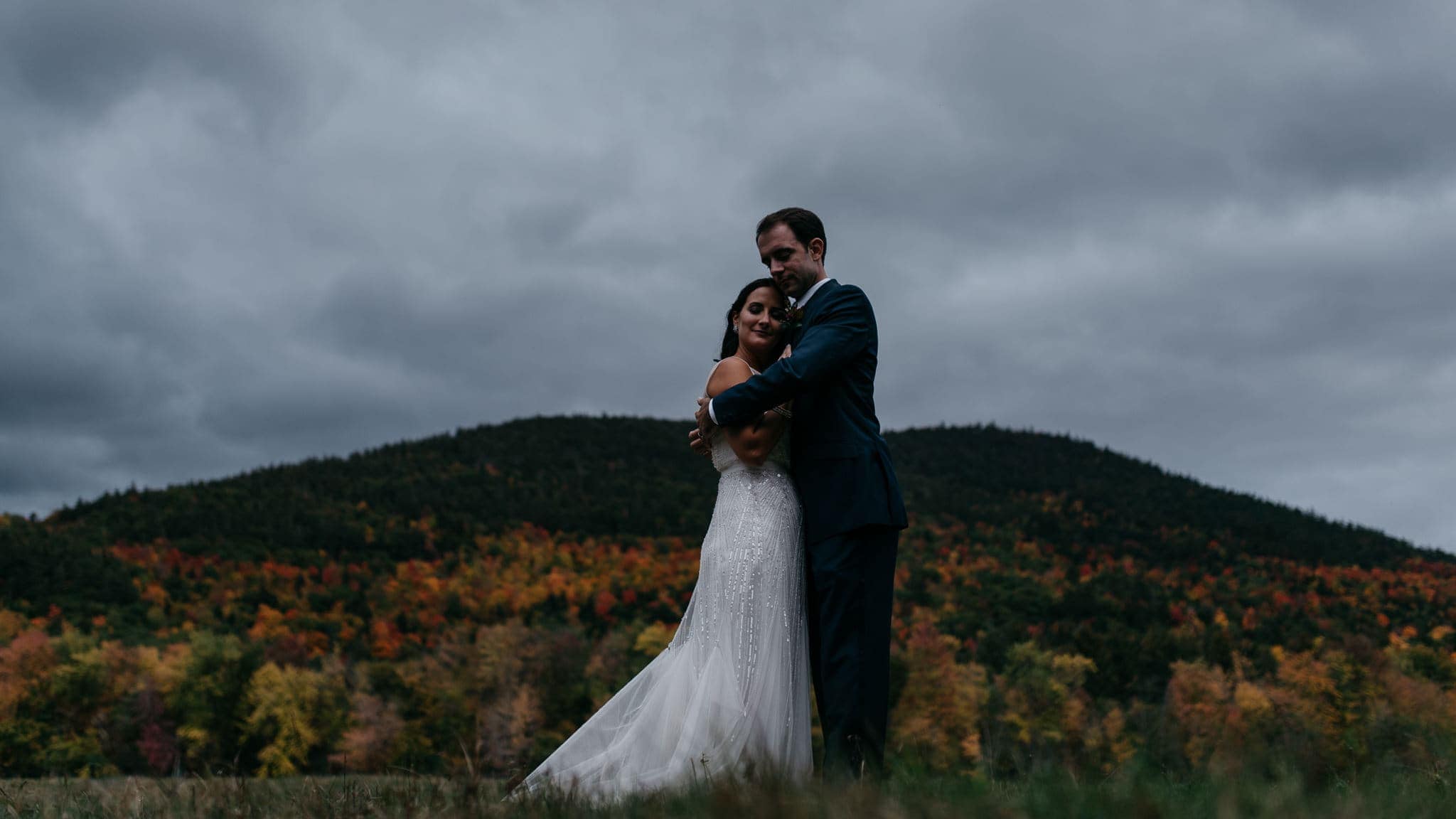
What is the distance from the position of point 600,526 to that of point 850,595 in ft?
219

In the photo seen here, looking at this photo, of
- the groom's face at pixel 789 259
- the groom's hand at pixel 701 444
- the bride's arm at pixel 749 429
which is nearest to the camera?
the bride's arm at pixel 749 429

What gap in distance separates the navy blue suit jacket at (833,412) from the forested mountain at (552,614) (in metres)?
1.14

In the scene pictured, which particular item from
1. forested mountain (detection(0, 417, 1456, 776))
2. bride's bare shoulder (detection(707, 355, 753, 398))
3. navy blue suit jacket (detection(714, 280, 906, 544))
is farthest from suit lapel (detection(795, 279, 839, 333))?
forested mountain (detection(0, 417, 1456, 776))

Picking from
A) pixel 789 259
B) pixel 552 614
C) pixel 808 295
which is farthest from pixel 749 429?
pixel 552 614

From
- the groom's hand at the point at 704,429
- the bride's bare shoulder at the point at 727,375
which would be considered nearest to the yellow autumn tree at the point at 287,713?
the groom's hand at the point at 704,429

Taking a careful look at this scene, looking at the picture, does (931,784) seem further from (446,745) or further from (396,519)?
(396,519)

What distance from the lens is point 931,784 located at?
2.61m

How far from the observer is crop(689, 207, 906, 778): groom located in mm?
4223

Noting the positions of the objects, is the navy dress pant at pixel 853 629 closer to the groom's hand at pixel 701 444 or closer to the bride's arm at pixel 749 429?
the bride's arm at pixel 749 429

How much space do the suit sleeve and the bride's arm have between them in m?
0.04

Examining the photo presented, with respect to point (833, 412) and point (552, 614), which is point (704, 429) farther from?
point (552, 614)

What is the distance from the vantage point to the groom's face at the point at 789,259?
15.2 ft

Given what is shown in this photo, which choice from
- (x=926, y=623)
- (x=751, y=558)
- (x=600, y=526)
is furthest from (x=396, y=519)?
(x=751, y=558)

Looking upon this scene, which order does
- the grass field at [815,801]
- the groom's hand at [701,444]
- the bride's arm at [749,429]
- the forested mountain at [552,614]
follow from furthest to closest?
the forested mountain at [552,614], the groom's hand at [701,444], the bride's arm at [749,429], the grass field at [815,801]
